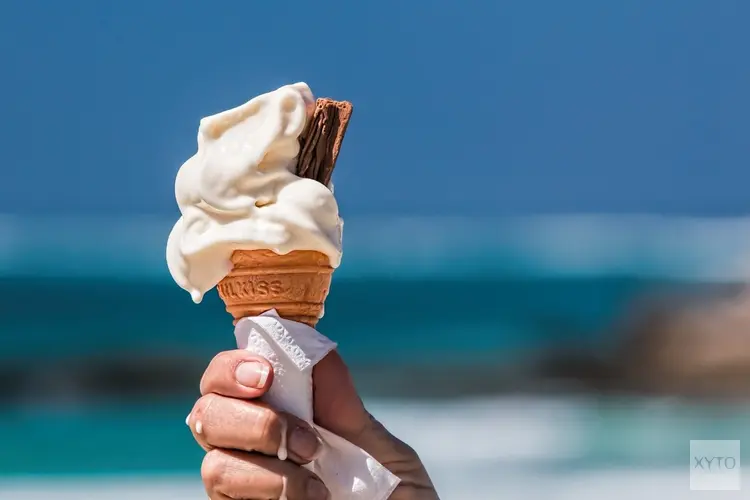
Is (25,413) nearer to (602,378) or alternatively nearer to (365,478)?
(602,378)

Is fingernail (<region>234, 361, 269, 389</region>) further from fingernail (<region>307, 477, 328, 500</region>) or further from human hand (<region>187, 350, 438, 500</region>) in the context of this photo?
fingernail (<region>307, 477, 328, 500</region>)

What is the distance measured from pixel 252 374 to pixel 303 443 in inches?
6.0

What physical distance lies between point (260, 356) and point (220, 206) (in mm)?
284

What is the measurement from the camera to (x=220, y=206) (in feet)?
5.25

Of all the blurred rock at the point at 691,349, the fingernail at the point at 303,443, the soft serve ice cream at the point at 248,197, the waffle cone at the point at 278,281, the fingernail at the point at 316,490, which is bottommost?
the fingernail at the point at 316,490

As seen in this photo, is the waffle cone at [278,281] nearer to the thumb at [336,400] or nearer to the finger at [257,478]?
the thumb at [336,400]

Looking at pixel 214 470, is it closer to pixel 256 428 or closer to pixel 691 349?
pixel 256 428

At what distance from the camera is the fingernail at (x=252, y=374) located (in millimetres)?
1573


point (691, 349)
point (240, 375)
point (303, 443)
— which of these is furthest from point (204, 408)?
point (691, 349)

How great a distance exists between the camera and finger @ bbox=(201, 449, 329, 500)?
60.4 inches

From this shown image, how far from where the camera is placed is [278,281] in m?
1.63

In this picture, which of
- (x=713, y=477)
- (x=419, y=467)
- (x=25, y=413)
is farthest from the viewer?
(x=25, y=413)

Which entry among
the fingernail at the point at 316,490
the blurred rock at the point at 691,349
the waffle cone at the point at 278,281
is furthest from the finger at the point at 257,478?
the blurred rock at the point at 691,349

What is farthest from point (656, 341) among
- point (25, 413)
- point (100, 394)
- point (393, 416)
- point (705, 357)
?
point (25, 413)
